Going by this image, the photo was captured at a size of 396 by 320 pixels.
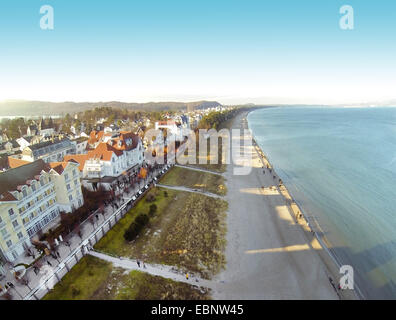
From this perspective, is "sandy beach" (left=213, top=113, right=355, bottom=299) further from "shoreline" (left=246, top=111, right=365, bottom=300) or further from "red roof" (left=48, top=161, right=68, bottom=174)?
"red roof" (left=48, top=161, right=68, bottom=174)

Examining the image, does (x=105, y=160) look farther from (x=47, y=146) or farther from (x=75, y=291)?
(x=75, y=291)

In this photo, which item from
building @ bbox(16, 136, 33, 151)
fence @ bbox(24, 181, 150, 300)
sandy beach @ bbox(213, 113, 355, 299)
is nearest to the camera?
fence @ bbox(24, 181, 150, 300)

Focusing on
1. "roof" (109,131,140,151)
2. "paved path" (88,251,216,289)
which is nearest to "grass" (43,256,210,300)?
"paved path" (88,251,216,289)

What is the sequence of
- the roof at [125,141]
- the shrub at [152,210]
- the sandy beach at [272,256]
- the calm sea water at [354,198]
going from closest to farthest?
the sandy beach at [272,256], the calm sea water at [354,198], the shrub at [152,210], the roof at [125,141]

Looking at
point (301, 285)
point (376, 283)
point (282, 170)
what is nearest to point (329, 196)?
point (282, 170)

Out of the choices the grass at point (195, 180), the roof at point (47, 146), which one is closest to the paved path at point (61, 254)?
the grass at point (195, 180)

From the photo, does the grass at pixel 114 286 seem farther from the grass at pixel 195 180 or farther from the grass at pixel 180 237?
the grass at pixel 195 180
